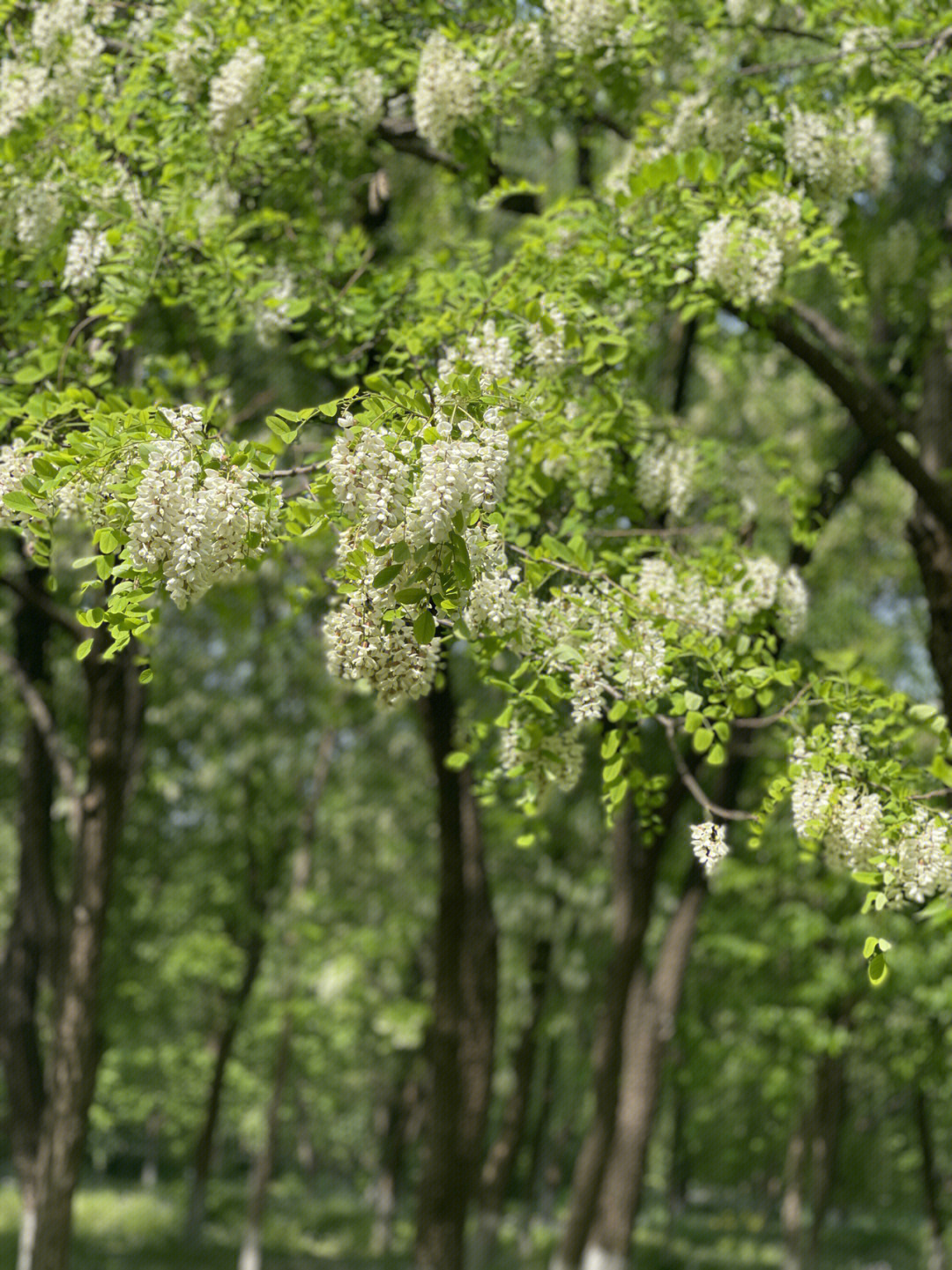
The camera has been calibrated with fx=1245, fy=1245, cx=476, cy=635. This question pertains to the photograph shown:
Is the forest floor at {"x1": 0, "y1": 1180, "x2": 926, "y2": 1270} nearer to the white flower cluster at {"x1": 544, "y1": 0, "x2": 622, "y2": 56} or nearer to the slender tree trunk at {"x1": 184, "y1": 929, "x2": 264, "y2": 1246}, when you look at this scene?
the slender tree trunk at {"x1": 184, "y1": 929, "x2": 264, "y2": 1246}

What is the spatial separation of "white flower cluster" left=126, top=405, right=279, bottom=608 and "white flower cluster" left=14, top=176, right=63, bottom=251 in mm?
2386

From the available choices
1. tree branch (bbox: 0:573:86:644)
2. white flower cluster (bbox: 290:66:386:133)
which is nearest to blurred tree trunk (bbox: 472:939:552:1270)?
tree branch (bbox: 0:573:86:644)

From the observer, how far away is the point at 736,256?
17.7ft

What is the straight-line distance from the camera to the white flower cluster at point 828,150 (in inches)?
235

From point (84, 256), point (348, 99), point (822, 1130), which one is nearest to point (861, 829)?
point (84, 256)

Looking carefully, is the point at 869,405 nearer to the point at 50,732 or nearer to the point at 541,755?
the point at 541,755

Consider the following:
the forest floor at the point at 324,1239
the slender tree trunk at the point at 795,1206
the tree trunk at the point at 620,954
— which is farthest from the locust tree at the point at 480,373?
the forest floor at the point at 324,1239

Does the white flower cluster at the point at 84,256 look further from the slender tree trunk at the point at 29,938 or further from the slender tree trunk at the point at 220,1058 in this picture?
the slender tree trunk at the point at 220,1058

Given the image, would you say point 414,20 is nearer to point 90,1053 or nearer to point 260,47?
point 260,47

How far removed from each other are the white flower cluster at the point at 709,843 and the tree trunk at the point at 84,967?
4.23 m

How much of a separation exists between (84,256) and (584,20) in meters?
2.69

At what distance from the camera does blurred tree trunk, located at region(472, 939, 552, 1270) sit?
18250mm

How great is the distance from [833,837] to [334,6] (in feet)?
14.9

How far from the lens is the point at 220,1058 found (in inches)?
747
